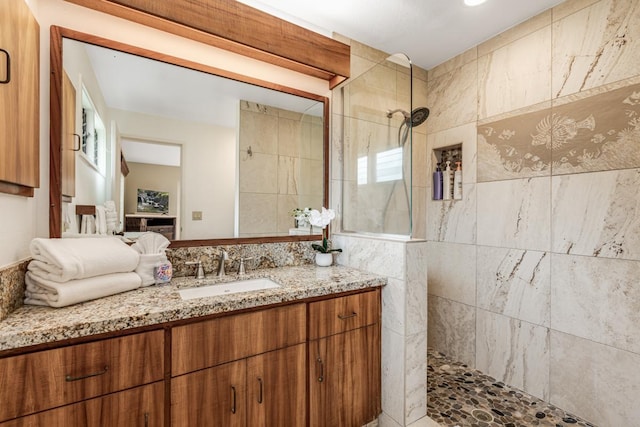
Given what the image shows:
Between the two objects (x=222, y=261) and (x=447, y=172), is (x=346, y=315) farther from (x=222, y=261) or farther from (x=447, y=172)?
(x=447, y=172)

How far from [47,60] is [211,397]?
1.56 meters

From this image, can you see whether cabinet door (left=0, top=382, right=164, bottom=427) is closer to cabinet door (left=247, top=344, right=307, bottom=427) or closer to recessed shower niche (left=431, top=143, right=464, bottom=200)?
cabinet door (left=247, top=344, right=307, bottom=427)

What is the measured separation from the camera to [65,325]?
34.3 inches

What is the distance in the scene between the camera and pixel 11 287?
974mm

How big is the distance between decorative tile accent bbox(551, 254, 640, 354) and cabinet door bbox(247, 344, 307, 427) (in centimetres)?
155

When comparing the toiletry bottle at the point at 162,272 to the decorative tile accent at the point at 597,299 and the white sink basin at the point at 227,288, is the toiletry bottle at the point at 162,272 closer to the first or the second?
the white sink basin at the point at 227,288

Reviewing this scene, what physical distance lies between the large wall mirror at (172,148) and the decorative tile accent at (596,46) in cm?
151

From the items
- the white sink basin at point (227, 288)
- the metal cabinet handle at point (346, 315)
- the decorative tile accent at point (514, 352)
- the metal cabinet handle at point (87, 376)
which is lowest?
the decorative tile accent at point (514, 352)

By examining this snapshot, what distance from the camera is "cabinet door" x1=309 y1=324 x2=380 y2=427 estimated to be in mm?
1357

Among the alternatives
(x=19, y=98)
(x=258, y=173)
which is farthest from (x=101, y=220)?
(x=258, y=173)

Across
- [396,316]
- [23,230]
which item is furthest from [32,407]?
[396,316]

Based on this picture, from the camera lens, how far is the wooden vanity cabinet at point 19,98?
91cm

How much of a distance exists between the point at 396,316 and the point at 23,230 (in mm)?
1651

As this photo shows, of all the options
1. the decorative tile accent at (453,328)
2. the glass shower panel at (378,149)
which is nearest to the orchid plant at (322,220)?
the glass shower panel at (378,149)
